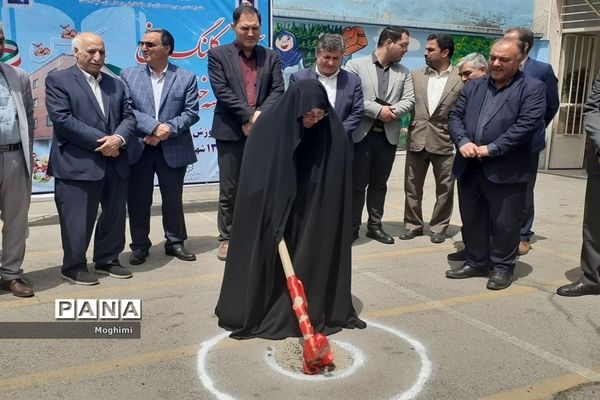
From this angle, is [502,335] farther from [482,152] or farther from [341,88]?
[341,88]

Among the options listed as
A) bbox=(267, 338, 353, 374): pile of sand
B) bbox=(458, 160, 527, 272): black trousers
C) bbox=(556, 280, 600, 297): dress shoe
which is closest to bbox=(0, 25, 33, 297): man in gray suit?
bbox=(267, 338, 353, 374): pile of sand

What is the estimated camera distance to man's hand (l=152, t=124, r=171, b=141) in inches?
196

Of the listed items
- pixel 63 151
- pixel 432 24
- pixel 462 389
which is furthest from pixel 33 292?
pixel 432 24

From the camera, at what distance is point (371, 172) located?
6.13 metres

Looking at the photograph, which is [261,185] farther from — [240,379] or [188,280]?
[188,280]

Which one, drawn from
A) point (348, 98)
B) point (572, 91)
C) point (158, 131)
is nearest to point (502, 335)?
point (348, 98)

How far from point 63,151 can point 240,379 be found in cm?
246

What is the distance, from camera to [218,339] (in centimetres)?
367

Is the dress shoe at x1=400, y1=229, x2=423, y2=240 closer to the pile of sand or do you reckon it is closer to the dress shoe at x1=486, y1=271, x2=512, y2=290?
the dress shoe at x1=486, y1=271, x2=512, y2=290

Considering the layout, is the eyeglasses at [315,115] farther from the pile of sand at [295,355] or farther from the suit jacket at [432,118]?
the suit jacket at [432,118]

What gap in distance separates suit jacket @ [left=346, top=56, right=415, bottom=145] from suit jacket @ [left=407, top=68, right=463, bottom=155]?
0.45 feet

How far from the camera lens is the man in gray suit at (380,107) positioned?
579 centimetres

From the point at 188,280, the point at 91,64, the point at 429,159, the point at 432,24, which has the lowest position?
the point at 188,280

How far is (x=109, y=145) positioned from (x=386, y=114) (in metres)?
2.63
